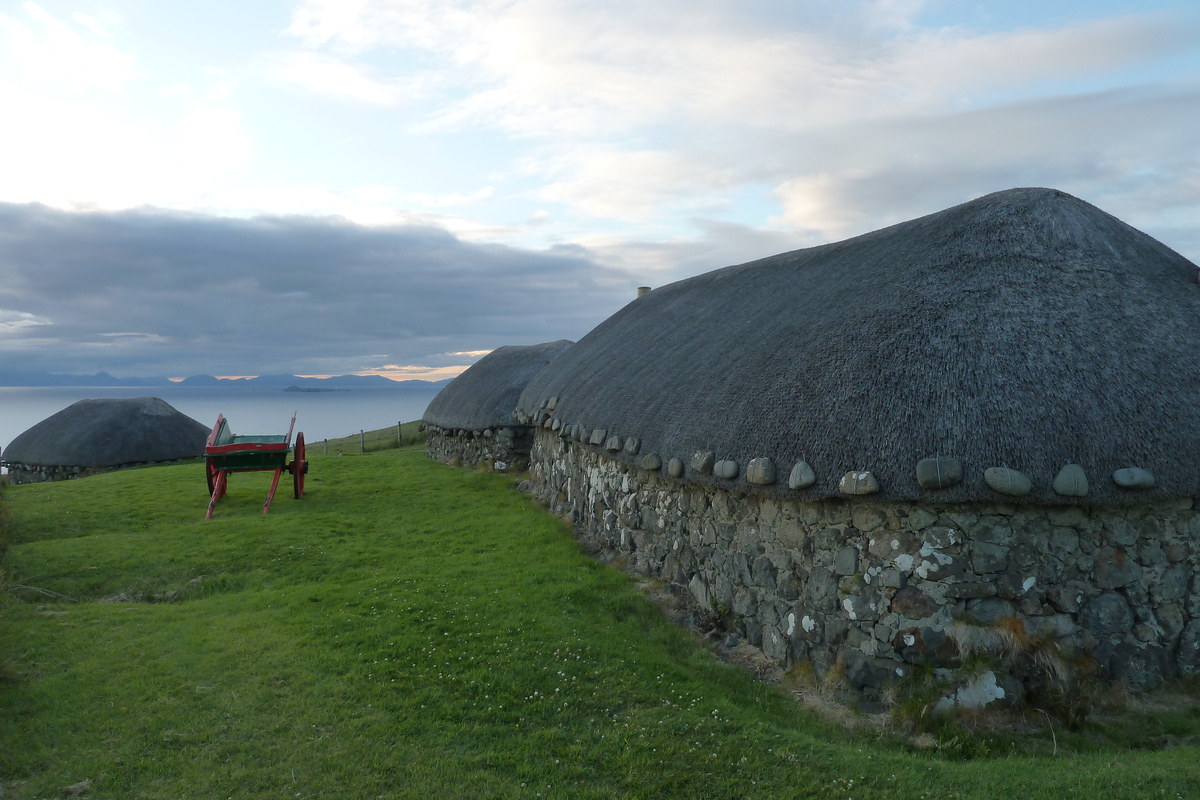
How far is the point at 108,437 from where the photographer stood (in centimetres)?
2773

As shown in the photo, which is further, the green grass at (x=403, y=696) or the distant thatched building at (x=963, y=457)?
the distant thatched building at (x=963, y=457)

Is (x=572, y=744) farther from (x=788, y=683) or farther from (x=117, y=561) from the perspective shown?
(x=117, y=561)

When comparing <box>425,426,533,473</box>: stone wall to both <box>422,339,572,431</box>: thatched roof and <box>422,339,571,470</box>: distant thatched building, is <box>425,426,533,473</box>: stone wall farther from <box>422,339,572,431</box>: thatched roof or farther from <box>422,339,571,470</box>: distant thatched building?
<box>422,339,572,431</box>: thatched roof

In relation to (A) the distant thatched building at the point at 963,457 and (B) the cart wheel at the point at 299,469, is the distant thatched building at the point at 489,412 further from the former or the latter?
(A) the distant thatched building at the point at 963,457

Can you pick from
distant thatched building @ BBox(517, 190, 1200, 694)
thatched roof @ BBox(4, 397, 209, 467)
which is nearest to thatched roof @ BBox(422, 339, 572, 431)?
thatched roof @ BBox(4, 397, 209, 467)

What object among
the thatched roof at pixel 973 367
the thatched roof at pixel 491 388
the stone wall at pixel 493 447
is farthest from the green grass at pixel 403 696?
the thatched roof at pixel 491 388

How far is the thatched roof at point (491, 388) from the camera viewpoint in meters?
22.2

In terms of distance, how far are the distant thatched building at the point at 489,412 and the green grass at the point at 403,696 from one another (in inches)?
346

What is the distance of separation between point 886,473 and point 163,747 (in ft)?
24.3

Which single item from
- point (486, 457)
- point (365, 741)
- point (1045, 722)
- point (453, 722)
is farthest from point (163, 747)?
point (486, 457)

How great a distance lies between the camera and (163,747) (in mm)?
6270

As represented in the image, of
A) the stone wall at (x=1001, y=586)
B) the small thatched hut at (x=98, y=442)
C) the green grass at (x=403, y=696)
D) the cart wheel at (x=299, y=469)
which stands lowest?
the green grass at (x=403, y=696)

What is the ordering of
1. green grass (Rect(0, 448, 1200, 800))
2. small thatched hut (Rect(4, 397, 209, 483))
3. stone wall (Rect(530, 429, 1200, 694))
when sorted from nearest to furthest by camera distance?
green grass (Rect(0, 448, 1200, 800)) → stone wall (Rect(530, 429, 1200, 694)) → small thatched hut (Rect(4, 397, 209, 483))

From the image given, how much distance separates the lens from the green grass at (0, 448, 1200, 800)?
5715 mm
